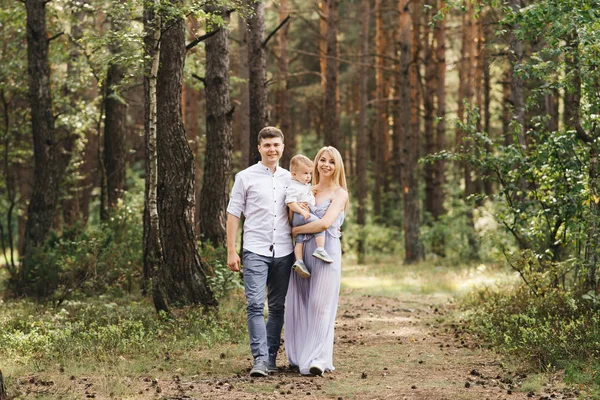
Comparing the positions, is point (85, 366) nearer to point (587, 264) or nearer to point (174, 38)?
point (174, 38)

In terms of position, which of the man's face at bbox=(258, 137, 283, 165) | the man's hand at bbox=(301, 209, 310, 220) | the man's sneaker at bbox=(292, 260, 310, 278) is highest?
the man's face at bbox=(258, 137, 283, 165)

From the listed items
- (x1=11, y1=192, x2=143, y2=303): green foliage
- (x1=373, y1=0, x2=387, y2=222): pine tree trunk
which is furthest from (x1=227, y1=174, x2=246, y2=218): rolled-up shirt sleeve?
(x1=373, y1=0, x2=387, y2=222): pine tree trunk

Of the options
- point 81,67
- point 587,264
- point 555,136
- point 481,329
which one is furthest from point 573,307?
point 81,67

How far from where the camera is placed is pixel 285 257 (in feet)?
24.4

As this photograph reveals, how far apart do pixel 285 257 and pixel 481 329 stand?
3.86m

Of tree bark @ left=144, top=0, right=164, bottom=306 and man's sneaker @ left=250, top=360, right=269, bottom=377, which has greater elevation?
tree bark @ left=144, top=0, right=164, bottom=306

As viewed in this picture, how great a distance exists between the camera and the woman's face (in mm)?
7555

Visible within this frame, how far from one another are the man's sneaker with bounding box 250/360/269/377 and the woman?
413 millimetres

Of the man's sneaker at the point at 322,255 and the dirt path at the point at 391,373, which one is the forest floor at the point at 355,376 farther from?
the man's sneaker at the point at 322,255

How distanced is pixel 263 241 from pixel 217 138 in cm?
721

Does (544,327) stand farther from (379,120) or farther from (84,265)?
(379,120)

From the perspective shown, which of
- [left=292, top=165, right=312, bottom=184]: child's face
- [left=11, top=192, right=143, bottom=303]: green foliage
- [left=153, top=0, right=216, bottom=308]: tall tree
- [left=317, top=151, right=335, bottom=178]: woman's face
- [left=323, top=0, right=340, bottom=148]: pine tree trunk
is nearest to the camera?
[left=292, top=165, right=312, bottom=184]: child's face

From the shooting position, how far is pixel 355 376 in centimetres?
752

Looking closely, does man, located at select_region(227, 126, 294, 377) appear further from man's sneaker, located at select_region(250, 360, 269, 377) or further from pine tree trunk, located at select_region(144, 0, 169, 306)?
pine tree trunk, located at select_region(144, 0, 169, 306)
